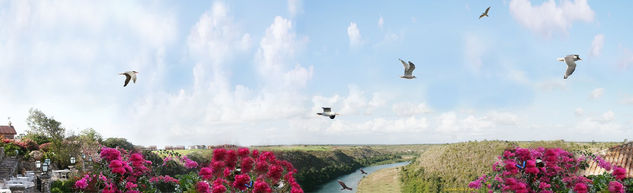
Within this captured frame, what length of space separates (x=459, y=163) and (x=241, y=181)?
51.3ft

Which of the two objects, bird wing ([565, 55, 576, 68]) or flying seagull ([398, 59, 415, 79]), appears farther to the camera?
flying seagull ([398, 59, 415, 79])

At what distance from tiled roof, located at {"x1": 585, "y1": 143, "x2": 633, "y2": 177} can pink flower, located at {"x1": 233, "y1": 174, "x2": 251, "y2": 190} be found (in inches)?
437

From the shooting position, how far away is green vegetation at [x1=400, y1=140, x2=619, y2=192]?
18606mm

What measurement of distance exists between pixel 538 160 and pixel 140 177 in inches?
274

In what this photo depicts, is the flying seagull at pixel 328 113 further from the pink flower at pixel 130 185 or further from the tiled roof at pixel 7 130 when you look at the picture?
the tiled roof at pixel 7 130

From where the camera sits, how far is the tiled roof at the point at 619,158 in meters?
12.7

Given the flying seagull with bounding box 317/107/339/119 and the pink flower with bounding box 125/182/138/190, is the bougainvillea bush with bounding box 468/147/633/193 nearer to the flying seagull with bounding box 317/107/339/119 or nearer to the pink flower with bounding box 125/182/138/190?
the flying seagull with bounding box 317/107/339/119

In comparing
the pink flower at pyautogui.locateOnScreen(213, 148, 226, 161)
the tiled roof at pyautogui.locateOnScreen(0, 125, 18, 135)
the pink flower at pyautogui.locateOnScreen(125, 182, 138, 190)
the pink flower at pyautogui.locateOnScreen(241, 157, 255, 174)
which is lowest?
the pink flower at pyautogui.locateOnScreen(125, 182, 138, 190)

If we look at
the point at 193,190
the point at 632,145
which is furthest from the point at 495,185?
the point at 632,145

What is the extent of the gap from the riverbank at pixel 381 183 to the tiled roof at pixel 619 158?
9.92 metres

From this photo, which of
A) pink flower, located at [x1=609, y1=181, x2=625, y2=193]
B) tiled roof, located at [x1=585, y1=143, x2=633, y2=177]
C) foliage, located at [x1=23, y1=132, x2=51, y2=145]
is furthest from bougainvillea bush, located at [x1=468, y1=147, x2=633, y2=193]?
foliage, located at [x1=23, y1=132, x2=51, y2=145]

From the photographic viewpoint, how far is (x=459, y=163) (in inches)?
773

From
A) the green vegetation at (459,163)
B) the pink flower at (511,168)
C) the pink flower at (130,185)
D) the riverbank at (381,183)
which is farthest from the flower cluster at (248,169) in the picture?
the riverbank at (381,183)

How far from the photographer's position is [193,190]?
7840 millimetres
